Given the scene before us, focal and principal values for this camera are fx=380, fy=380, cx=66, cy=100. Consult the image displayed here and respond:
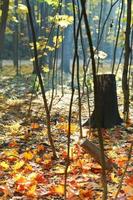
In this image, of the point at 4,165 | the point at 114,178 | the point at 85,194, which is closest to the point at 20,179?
the point at 4,165

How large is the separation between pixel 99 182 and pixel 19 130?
3.24 meters

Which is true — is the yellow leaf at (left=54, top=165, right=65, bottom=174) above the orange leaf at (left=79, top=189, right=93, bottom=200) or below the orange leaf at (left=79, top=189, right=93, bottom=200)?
below

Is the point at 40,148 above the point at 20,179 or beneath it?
beneath

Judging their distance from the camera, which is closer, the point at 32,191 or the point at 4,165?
the point at 32,191

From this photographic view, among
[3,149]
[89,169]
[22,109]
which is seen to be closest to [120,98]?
[22,109]

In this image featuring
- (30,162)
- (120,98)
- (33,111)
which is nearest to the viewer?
(30,162)

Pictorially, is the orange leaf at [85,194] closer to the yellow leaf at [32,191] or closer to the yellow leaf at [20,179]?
the yellow leaf at [32,191]

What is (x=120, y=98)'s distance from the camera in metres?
12.0

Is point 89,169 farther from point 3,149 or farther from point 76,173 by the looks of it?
point 3,149

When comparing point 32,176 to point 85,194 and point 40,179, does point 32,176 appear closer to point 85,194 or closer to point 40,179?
point 40,179

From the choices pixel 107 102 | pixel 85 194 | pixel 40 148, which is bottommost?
pixel 40 148

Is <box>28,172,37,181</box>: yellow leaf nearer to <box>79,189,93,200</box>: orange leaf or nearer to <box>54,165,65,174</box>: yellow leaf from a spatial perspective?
<box>54,165,65,174</box>: yellow leaf

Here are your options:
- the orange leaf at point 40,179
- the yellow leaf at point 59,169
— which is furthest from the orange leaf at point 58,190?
the yellow leaf at point 59,169

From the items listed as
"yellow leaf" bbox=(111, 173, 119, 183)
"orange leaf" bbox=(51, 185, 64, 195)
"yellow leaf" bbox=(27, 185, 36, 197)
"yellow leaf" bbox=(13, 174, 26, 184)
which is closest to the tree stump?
"yellow leaf" bbox=(111, 173, 119, 183)
